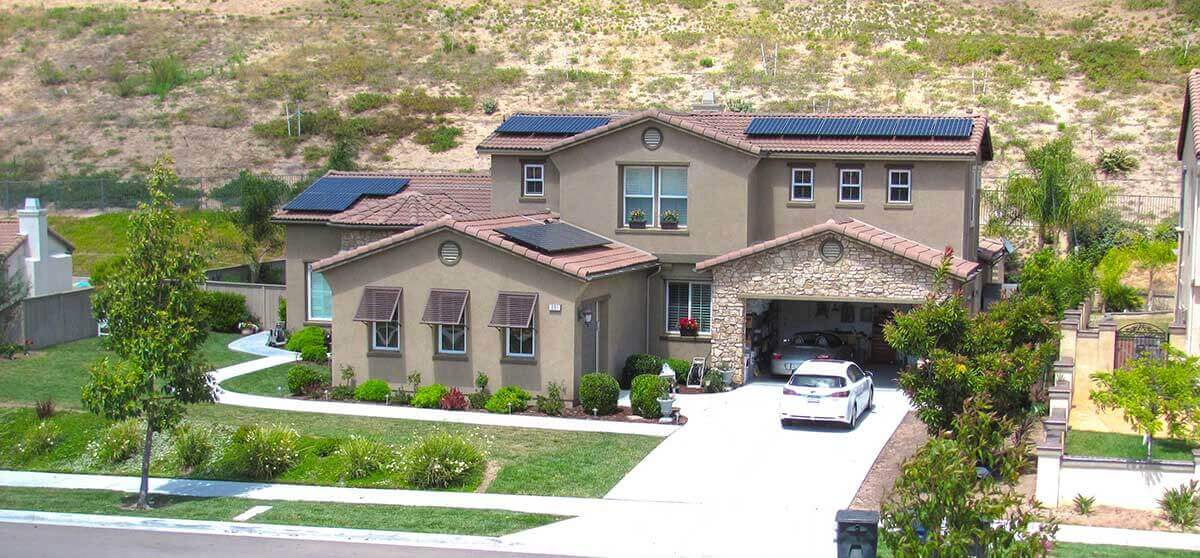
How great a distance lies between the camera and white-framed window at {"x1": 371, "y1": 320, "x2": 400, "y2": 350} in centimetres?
2945

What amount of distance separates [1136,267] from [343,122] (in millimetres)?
42617

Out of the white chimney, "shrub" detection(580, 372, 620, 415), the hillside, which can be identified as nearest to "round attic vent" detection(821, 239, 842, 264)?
"shrub" detection(580, 372, 620, 415)

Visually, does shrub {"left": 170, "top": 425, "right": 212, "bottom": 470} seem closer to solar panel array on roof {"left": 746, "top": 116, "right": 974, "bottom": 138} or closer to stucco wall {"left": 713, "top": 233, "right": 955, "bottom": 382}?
stucco wall {"left": 713, "top": 233, "right": 955, "bottom": 382}

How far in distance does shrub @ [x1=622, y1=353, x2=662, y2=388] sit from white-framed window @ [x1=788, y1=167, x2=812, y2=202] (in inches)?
243

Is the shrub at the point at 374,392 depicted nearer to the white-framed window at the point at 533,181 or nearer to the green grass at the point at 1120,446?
the white-framed window at the point at 533,181

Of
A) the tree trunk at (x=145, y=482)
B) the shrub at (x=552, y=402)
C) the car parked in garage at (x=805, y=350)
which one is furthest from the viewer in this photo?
the car parked in garage at (x=805, y=350)

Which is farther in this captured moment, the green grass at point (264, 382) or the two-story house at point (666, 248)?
the green grass at point (264, 382)

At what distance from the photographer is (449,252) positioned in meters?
28.9

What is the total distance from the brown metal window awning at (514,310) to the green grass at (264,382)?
5.27 meters

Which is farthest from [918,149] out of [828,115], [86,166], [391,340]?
[86,166]

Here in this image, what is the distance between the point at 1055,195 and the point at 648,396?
2536 centimetres

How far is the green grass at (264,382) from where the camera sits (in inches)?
1174

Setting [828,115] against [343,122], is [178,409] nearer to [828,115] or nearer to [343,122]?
[828,115]

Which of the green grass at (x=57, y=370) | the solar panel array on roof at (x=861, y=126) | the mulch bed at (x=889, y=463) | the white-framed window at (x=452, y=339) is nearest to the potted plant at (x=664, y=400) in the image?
the mulch bed at (x=889, y=463)
